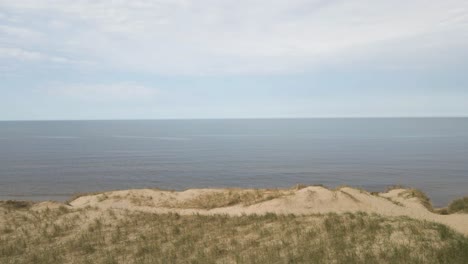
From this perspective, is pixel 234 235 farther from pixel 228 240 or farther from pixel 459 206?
pixel 459 206

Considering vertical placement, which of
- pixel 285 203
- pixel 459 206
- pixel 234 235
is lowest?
pixel 459 206

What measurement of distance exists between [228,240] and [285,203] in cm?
1110

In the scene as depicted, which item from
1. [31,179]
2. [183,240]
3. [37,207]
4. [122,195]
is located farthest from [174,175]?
[183,240]

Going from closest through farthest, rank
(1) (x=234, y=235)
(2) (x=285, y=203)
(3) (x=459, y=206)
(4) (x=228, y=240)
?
1. (4) (x=228, y=240)
2. (1) (x=234, y=235)
3. (2) (x=285, y=203)
4. (3) (x=459, y=206)

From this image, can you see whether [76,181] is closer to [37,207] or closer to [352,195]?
[37,207]

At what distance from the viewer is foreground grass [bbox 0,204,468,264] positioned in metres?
15.0

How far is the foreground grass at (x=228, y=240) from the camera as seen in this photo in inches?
590

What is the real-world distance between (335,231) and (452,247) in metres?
5.24

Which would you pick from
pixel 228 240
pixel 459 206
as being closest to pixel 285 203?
pixel 228 240

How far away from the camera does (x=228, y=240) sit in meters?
19.1

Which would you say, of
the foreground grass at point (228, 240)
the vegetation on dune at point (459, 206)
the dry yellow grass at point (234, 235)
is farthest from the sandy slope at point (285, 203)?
the foreground grass at point (228, 240)

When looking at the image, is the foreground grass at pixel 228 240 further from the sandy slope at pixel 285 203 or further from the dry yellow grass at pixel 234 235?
the sandy slope at pixel 285 203

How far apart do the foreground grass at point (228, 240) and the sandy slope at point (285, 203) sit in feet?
14.7

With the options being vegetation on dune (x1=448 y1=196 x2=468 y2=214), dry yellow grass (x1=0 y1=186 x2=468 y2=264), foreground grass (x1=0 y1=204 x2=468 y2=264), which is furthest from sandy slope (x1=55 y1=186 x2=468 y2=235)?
foreground grass (x1=0 y1=204 x2=468 y2=264)
